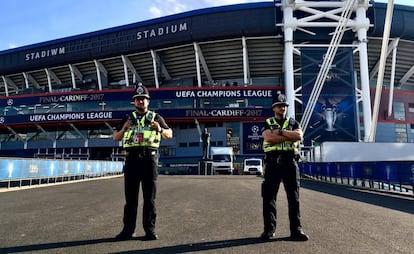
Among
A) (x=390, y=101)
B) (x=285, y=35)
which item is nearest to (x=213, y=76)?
(x=285, y=35)

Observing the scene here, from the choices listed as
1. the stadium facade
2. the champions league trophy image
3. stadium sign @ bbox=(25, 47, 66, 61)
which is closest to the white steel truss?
the stadium facade

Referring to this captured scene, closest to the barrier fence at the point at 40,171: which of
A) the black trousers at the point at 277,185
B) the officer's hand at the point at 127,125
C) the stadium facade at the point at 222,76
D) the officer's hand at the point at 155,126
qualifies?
the officer's hand at the point at 127,125

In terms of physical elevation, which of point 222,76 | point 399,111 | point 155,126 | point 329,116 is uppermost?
point 222,76

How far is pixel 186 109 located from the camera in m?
41.3

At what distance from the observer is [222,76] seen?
47.3m

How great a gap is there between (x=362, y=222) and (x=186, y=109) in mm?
36636

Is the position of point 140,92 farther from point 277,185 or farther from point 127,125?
point 277,185

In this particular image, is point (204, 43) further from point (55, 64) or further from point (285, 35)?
point (55, 64)

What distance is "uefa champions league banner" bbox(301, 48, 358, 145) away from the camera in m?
36.2

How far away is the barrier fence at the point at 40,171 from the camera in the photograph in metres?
12.0

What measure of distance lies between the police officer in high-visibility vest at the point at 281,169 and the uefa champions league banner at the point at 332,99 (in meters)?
33.7

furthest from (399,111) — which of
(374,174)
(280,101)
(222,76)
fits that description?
(280,101)

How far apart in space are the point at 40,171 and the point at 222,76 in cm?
3581

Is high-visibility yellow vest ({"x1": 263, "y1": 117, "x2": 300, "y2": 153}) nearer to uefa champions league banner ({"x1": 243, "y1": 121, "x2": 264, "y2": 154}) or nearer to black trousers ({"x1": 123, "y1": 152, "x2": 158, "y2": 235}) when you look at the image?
black trousers ({"x1": 123, "y1": 152, "x2": 158, "y2": 235})
